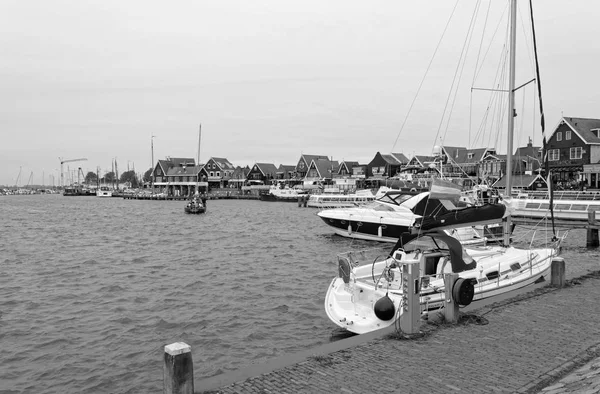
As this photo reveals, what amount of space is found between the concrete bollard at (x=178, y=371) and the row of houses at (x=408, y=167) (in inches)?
708

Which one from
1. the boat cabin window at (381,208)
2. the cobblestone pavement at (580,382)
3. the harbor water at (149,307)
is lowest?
the harbor water at (149,307)

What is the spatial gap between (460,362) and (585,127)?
250 ft

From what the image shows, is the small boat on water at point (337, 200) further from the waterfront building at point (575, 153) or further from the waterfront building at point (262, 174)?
the waterfront building at point (262, 174)

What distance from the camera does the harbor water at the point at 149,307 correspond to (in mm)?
11750

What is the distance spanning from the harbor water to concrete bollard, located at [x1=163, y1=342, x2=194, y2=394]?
14.7ft

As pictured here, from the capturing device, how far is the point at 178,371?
643 cm

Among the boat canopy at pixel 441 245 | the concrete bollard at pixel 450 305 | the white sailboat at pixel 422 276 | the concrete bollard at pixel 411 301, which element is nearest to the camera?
the concrete bollard at pixel 411 301

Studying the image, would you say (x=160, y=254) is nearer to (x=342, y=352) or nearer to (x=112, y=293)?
(x=112, y=293)

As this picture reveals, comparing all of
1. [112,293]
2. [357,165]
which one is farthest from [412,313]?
[357,165]

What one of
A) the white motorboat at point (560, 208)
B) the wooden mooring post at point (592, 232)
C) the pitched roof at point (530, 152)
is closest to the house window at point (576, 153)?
the pitched roof at point (530, 152)

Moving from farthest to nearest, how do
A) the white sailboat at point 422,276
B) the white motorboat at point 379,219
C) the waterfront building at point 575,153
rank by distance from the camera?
the waterfront building at point 575,153, the white motorboat at point 379,219, the white sailboat at point 422,276

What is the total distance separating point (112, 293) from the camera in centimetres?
1917

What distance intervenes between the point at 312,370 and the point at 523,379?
323cm

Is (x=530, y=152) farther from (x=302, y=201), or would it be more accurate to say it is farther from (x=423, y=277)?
(x=423, y=277)
